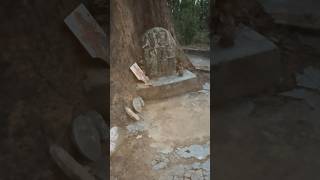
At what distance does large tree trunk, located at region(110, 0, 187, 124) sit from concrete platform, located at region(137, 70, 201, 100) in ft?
0.29

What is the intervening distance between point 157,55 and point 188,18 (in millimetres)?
474

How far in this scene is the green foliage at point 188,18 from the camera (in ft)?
8.84

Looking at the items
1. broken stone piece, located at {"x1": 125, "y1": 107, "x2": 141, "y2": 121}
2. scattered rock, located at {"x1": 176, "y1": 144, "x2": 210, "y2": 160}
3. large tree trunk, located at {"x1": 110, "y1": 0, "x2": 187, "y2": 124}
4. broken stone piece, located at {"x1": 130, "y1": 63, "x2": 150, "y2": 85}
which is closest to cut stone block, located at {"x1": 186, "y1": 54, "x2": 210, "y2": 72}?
large tree trunk, located at {"x1": 110, "y1": 0, "x2": 187, "y2": 124}

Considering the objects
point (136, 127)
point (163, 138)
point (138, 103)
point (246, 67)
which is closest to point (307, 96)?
point (246, 67)

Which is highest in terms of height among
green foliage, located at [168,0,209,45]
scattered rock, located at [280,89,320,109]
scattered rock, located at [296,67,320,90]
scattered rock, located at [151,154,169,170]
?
scattered rock, located at [296,67,320,90]

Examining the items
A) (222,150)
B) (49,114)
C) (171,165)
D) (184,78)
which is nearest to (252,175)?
(222,150)

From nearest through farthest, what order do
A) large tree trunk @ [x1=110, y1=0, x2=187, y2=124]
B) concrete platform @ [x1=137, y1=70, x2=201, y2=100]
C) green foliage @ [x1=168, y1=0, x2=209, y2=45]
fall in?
green foliage @ [x1=168, y1=0, x2=209, y2=45], large tree trunk @ [x1=110, y1=0, x2=187, y2=124], concrete platform @ [x1=137, y1=70, x2=201, y2=100]

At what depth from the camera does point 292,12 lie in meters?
1.00

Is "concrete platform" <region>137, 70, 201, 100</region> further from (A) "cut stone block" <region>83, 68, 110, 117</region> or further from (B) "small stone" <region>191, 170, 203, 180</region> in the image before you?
(A) "cut stone block" <region>83, 68, 110, 117</region>

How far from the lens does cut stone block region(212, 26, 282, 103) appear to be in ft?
3.32

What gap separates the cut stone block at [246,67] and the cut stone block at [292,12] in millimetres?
61

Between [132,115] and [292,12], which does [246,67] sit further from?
[132,115]

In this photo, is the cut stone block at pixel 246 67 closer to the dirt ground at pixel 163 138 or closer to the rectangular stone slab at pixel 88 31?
the rectangular stone slab at pixel 88 31

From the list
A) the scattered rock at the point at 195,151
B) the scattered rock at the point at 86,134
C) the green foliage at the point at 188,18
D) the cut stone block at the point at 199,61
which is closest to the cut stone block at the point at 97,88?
the scattered rock at the point at 86,134
